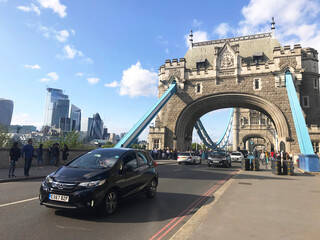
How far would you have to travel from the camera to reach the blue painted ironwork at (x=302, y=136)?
15234 millimetres

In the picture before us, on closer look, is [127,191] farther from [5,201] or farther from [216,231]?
[5,201]

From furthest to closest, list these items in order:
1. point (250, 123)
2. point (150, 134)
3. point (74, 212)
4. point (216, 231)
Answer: point (250, 123) → point (150, 134) → point (74, 212) → point (216, 231)

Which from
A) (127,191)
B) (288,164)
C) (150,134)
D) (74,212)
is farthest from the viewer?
(150,134)

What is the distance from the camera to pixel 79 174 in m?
4.69

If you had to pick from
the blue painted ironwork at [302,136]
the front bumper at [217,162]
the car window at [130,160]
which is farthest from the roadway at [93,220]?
the front bumper at [217,162]

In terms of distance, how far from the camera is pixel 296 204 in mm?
5914

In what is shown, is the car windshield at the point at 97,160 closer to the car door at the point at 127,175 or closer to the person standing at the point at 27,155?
the car door at the point at 127,175

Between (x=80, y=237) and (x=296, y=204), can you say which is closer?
(x=80, y=237)

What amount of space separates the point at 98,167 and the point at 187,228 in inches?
94.5

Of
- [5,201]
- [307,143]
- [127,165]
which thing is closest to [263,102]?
[307,143]

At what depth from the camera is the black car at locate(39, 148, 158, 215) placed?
4.35 meters

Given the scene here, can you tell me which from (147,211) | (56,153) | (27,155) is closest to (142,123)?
(56,153)

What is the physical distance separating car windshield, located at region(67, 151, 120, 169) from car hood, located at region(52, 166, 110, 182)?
11.7 inches

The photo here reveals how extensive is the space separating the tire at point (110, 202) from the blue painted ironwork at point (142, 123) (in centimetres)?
1490
